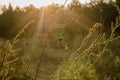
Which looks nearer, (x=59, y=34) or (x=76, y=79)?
(x=59, y=34)

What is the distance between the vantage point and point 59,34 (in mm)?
2301

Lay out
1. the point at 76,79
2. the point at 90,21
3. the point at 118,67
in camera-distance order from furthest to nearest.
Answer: the point at 90,21 < the point at 118,67 < the point at 76,79

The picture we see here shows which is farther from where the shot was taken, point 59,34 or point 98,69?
point 98,69

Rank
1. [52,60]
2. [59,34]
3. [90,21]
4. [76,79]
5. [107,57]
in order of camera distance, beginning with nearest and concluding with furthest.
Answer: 1. [59,34]
2. [76,79]
3. [107,57]
4. [52,60]
5. [90,21]

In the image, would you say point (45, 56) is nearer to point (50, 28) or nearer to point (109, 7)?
point (109, 7)

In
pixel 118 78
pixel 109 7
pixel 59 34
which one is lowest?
pixel 118 78

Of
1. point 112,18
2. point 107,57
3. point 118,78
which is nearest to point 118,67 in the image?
point 118,78

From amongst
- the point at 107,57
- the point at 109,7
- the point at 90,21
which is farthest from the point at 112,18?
the point at 107,57

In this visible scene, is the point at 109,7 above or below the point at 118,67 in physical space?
above

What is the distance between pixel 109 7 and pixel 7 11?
488 cm

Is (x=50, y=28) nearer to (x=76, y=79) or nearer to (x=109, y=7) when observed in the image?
(x=76, y=79)

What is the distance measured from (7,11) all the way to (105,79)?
1138cm

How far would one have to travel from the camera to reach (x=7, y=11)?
660 inches

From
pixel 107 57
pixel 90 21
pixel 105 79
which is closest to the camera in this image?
pixel 105 79
